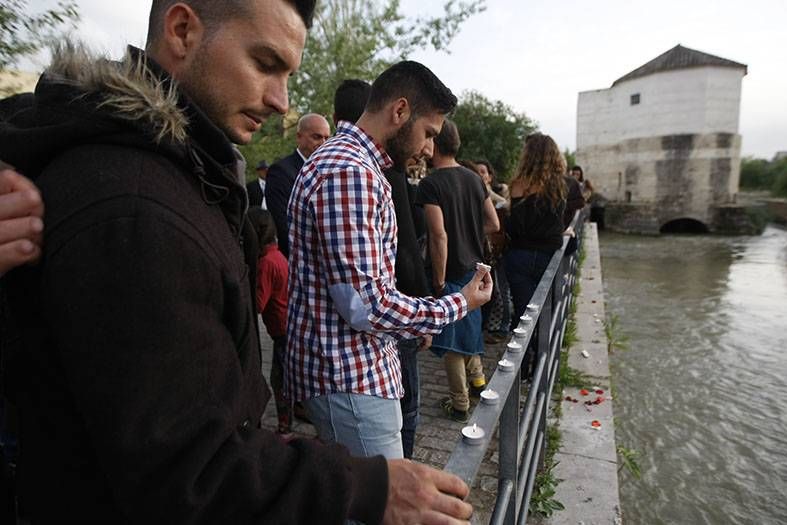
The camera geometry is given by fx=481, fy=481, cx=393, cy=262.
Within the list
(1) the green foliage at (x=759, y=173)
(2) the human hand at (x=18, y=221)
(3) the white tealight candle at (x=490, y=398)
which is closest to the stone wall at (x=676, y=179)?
(1) the green foliage at (x=759, y=173)

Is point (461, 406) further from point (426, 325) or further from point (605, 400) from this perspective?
point (426, 325)

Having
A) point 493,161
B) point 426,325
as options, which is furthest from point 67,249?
point 493,161

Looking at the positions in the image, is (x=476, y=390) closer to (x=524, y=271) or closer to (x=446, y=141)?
(x=524, y=271)

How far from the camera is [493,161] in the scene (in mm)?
22375

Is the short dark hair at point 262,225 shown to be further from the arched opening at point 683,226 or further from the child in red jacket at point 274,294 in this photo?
the arched opening at point 683,226

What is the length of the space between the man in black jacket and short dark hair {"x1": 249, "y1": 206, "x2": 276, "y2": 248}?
2.12m

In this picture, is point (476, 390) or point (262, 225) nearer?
point (262, 225)

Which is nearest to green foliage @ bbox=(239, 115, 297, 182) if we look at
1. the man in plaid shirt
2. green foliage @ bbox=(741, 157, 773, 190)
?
the man in plaid shirt

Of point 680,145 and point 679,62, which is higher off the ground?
point 679,62

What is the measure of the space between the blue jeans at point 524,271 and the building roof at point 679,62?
3140 centimetres

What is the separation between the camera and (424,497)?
0.95 m

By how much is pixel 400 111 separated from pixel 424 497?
5.37 feet

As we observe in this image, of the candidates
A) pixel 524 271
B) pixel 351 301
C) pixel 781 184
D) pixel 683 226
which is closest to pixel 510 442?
pixel 351 301

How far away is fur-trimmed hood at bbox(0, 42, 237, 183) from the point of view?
0.87 meters
